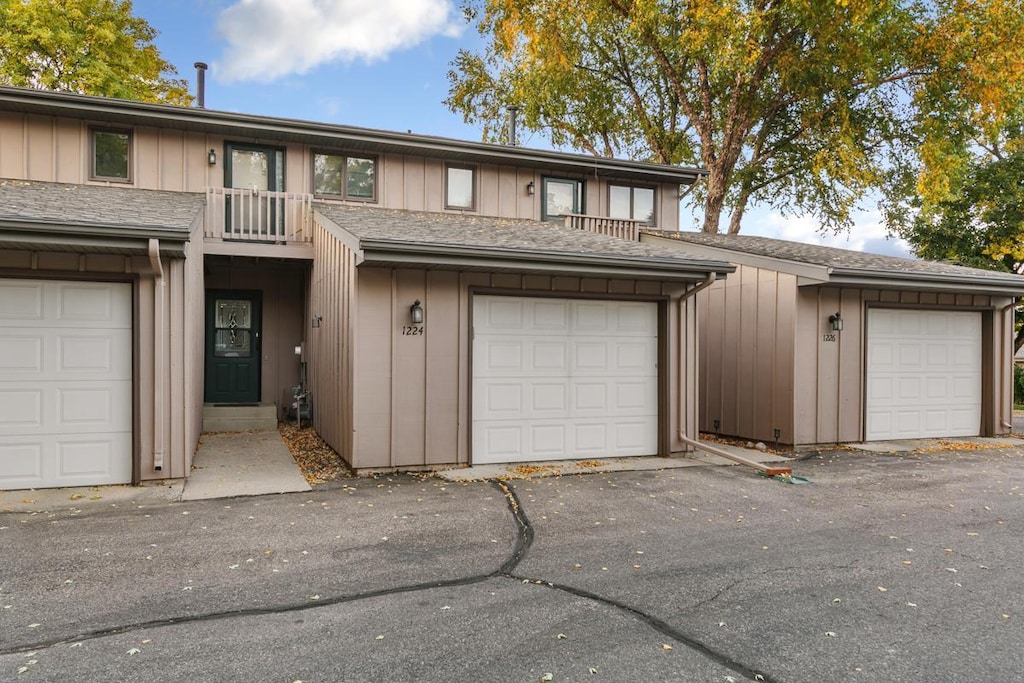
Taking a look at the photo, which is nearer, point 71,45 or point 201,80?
point 201,80

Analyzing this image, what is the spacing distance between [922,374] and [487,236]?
7373 mm

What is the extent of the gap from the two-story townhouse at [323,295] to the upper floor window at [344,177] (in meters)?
0.04

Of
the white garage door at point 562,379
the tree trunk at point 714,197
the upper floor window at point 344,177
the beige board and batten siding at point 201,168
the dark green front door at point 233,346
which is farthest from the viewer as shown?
the tree trunk at point 714,197

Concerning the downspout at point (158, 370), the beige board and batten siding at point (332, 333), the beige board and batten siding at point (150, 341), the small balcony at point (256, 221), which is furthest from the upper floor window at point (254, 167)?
the downspout at point (158, 370)

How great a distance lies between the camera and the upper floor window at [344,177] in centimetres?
1074

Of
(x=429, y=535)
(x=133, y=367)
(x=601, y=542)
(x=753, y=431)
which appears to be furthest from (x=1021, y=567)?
(x=133, y=367)

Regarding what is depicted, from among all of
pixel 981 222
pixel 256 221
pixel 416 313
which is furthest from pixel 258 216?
pixel 981 222

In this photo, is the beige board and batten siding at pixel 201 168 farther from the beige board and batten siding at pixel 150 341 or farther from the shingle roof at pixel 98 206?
the beige board and batten siding at pixel 150 341

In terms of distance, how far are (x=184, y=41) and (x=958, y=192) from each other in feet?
79.5

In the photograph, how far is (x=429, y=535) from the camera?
194 inches

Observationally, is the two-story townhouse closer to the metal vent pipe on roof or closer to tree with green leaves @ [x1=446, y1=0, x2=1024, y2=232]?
the metal vent pipe on roof

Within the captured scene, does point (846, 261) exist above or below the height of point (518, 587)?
above

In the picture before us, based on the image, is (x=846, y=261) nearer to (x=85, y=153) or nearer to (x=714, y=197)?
(x=714, y=197)

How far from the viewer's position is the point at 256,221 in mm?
10141
